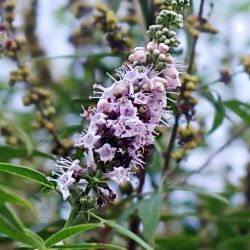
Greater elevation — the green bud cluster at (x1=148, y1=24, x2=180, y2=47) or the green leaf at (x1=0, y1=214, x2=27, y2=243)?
the green bud cluster at (x1=148, y1=24, x2=180, y2=47)

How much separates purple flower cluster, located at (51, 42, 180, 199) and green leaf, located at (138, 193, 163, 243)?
439 mm

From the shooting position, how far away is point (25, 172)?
1.62m

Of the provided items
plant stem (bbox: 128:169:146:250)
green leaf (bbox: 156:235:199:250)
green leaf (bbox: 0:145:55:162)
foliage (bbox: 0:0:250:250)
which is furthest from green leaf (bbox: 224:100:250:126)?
green leaf (bbox: 0:145:55:162)

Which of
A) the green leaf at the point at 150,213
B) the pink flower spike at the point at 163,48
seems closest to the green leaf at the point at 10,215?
the pink flower spike at the point at 163,48

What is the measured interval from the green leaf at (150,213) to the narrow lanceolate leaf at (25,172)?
1.52 feet

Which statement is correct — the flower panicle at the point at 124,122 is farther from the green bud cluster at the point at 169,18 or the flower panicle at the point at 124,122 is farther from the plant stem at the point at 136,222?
the plant stem at the point at 136,222

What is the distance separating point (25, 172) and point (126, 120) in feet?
0.91

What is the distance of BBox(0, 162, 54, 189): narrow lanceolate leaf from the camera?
5.19 feet

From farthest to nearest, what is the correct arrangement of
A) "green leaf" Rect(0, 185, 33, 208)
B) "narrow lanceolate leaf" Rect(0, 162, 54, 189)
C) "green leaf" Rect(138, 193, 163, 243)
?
"green leaf" Rect(138, 193, 163, 243)
"narrow lanceolate leaf" Rect(0, 162, 54, 189)
"green leaf" Rect(0, 185, 33, 208)

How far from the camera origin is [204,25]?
2535mm

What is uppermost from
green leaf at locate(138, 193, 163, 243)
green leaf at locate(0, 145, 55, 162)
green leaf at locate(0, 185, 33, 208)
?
green leaf at locate(0, 185, 33, 208)

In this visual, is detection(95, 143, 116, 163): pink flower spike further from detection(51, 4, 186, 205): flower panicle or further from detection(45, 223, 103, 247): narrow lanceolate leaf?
detection(45, 223, 103, 247): narrow lanceolate leaf

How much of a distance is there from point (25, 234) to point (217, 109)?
51.3 inches

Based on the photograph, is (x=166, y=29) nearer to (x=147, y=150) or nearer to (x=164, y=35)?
(x=164, y=35)
